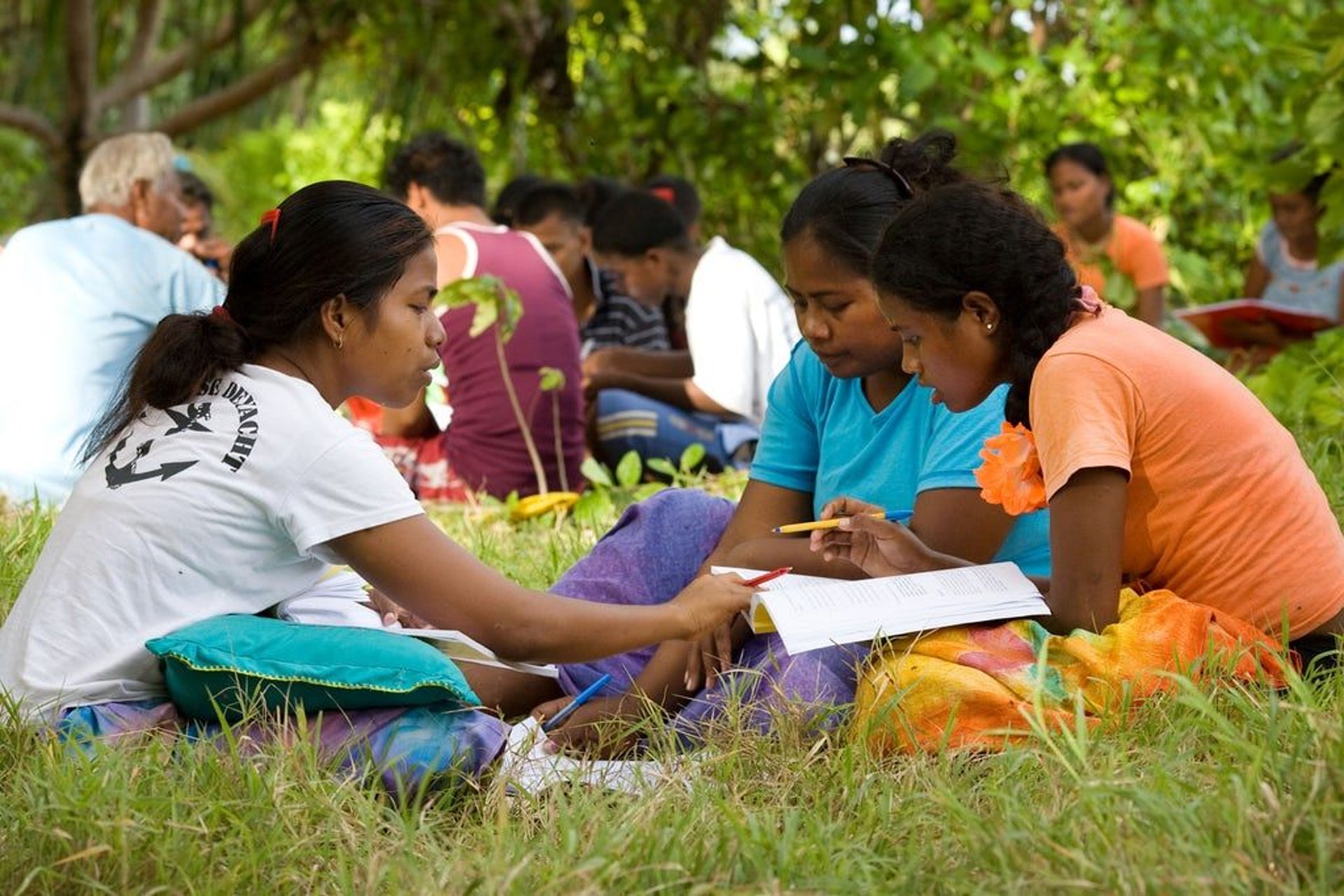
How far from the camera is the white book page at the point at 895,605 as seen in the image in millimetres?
2504

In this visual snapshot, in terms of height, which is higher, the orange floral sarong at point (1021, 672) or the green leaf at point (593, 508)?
the orange floral sarong at point (1021, 672)

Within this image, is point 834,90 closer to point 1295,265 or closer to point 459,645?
point 1295,265

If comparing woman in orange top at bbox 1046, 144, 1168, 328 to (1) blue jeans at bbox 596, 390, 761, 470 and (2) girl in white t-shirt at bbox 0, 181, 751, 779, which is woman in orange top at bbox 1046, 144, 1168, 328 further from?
(2) girl in white t-shirt at bbox 0, 181, 751, 779

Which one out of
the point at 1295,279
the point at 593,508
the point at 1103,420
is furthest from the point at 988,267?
the point at 1295,279

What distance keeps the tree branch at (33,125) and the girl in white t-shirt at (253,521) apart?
686 centimetres

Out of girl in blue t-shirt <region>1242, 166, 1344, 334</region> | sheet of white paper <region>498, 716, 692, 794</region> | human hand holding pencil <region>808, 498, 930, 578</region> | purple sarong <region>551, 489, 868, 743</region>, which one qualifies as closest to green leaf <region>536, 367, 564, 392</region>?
purple sarong <region>551, 489, 868, 743</region>

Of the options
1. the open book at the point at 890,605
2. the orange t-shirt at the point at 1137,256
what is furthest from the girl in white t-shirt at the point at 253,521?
the orange t-shirt at the point at 1137,256

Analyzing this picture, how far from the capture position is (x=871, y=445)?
309 centimetres

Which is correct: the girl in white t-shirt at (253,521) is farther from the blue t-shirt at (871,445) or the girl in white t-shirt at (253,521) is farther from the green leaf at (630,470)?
the green leaf at (630,470)

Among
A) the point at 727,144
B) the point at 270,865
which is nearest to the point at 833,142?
the point at 727,144


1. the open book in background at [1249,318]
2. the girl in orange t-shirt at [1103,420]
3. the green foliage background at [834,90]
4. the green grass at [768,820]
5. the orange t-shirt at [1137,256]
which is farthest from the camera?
the orange t-shirt at [1137,256]

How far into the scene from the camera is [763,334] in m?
5.68

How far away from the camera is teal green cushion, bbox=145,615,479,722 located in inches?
95.8

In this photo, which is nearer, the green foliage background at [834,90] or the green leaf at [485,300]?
the green leaf at [485,300]
